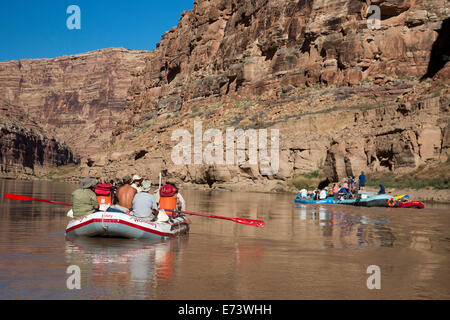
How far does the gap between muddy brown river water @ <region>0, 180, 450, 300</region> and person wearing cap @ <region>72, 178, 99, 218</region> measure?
30.2 inches

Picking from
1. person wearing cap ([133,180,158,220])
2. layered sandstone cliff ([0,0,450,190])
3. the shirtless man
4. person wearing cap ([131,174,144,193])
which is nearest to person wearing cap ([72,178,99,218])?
the shirtless man

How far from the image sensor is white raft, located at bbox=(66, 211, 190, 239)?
13641mm

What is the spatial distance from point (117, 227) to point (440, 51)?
5504 centimetres

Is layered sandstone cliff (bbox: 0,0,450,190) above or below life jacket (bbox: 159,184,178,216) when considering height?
above

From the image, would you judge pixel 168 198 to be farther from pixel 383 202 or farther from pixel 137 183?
pixel 383 202

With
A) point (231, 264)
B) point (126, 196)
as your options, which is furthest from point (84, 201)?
point (231, 264)

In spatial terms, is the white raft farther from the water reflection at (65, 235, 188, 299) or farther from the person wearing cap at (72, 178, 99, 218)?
the person wearing cap at (72, 178, 99, 218)

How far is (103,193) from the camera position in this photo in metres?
15.3

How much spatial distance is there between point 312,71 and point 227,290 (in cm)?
6471

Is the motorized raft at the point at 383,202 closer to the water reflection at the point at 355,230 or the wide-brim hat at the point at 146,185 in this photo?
the water reflection at the point at 355,230

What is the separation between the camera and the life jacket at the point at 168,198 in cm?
1587

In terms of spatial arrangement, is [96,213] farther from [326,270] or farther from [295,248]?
[326,270]

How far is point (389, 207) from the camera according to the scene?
102ft
